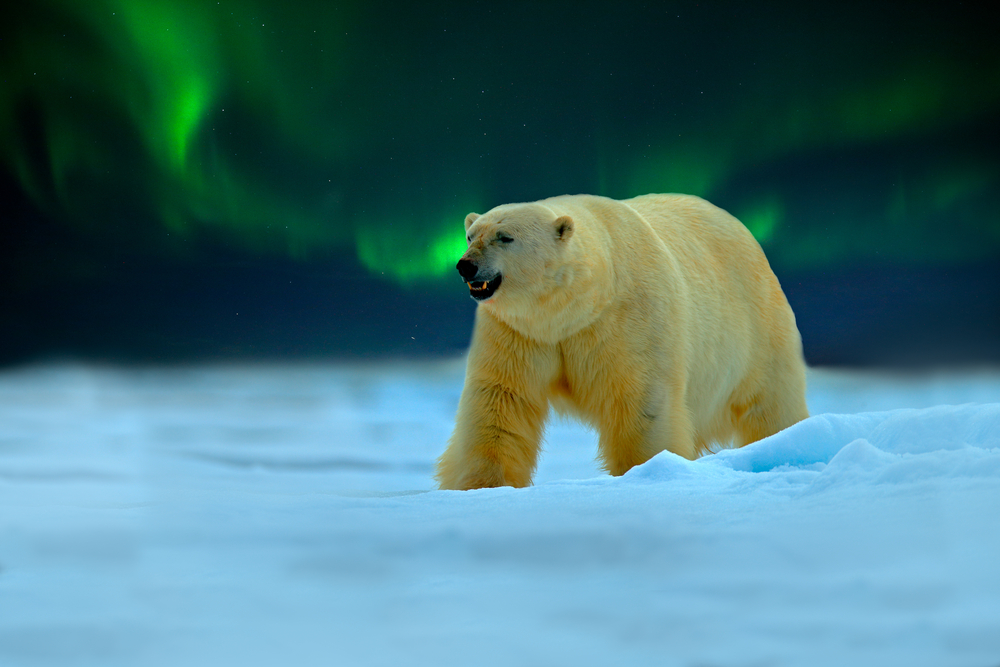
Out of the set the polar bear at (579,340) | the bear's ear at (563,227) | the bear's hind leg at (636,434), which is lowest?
the bear's hind leg at (636,434)

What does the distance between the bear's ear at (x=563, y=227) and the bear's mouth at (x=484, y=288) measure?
1.72 feet

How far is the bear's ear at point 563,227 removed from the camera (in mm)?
6113

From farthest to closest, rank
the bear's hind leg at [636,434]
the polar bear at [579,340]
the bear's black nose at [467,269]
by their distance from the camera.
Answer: the bear's hind leg at [636,434] < the polar bear at [579,340] < the bear's black nose at [467,269]

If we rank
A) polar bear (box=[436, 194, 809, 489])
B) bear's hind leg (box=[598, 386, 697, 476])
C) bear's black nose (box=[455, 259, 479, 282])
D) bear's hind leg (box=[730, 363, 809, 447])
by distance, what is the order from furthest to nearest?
bear's hind leg (box=[730, 363, 809, 447])
bear's hind leg (box=[598, 386, 697, 476])
polar bear (box=[436, 194, 809, 489])
bear's black nose (box=[455, 259, 479, 282])

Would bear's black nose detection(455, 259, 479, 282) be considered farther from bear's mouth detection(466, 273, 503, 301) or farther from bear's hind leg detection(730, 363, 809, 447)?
bear's hind leg detection(730, 363, 809, 447)

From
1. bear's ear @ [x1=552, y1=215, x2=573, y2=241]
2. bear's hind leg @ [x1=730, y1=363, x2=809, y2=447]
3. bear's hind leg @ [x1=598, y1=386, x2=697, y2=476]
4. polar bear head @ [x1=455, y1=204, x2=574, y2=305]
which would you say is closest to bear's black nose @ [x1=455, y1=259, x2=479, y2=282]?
polar bear head @ [x1=455, y1=204, x2=574, y2=305]

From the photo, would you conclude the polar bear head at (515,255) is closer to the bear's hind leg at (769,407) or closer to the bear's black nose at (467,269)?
the bear's black nose at (467,269)

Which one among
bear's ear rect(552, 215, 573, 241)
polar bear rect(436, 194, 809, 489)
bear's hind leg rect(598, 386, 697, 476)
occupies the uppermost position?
bear's ear rect(552, 215, 573, 241)

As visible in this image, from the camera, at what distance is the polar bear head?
234 inches

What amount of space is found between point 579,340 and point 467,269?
1036 mm

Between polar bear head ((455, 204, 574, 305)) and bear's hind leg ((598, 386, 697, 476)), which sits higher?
polar bear head ((455, 204, 574, 305))

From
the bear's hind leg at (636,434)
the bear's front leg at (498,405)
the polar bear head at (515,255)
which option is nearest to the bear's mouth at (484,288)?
the polar bear head at (515,255)

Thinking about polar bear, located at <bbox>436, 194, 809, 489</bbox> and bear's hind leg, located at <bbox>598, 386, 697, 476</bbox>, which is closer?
polar bear, located at <bbox>436, 194, 809, 489</bbox>

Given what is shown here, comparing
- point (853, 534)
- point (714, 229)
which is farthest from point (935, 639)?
point (714, 229)
